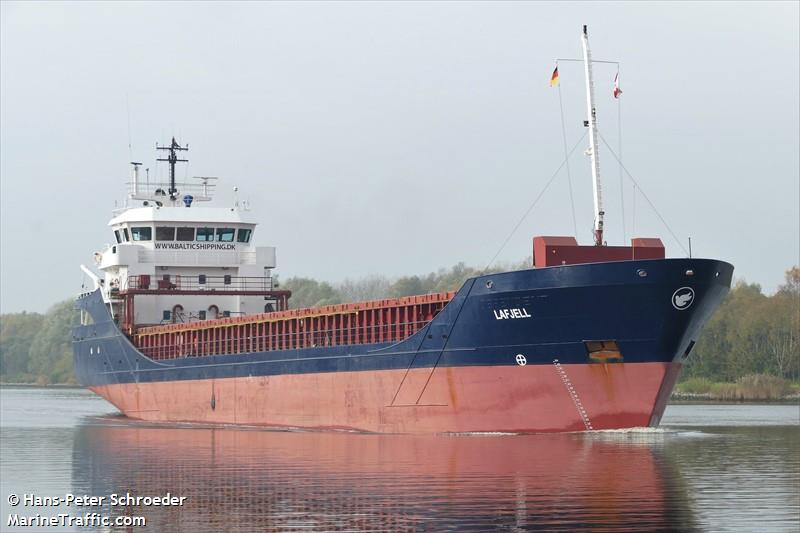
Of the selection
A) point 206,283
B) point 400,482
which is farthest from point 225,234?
point 400,482

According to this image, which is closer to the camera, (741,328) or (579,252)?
(579,252)

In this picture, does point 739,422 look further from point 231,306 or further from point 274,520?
point 274,520

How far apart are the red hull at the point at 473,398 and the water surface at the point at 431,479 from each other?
1.70 ft

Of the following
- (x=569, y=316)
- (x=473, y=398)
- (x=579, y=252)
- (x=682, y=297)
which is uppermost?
(x=579, y=252)

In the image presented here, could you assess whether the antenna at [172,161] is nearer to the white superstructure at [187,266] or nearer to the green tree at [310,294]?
the white superstructure at [187,266]

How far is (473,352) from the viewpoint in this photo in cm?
2912

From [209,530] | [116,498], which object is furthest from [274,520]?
[116,498]

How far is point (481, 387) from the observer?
95.1 feet

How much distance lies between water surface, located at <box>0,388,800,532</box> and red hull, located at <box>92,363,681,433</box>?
1.70 feet

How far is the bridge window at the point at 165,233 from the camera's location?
4522 cm

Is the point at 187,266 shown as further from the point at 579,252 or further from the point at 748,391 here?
the point at 748,391

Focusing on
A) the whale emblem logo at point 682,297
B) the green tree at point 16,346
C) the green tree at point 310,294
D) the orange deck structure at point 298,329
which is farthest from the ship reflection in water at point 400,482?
the green tree at point 16,346

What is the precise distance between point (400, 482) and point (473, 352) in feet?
28.9

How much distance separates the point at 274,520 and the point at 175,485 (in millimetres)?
4435
